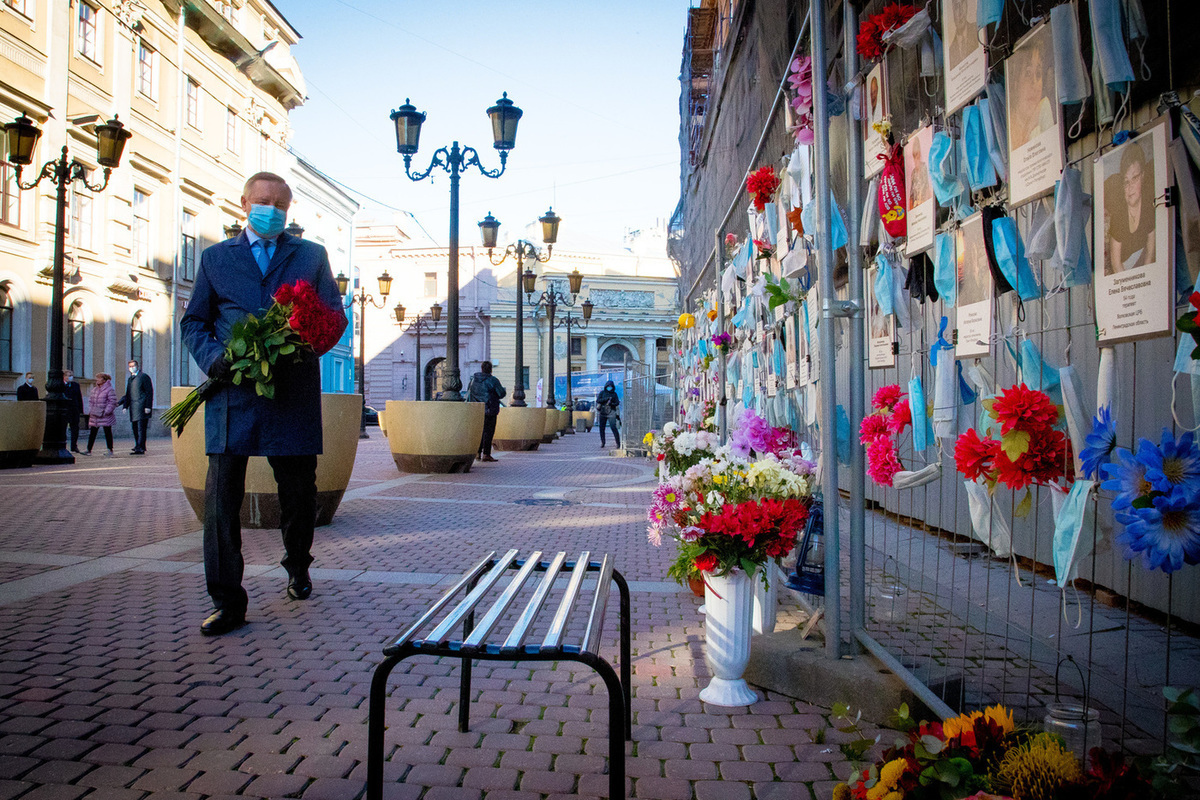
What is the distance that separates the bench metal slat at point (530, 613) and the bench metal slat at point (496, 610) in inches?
2.1

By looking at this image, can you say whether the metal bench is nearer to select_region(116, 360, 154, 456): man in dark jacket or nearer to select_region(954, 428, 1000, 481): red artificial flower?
select_region(954, 428, 1000, 481): red artificial flower

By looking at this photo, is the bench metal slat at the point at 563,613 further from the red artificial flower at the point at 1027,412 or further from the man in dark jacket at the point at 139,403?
the man in dark jacket at the point at 139,403

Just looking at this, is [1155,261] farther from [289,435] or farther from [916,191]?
[289,435]

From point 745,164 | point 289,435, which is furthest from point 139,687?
point 745,164

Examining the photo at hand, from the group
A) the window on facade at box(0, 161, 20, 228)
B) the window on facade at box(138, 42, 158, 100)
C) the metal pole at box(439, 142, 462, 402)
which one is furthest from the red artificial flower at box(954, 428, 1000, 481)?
the window on facade at box(138, 42, 158, 100)

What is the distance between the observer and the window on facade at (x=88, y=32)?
72.8 feet

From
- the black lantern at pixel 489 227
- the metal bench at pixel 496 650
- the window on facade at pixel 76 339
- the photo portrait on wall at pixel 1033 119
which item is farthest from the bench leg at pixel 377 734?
the window on facade at pixel 76 339

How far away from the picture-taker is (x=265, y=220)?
3.89 meters

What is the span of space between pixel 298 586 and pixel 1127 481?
3.85m

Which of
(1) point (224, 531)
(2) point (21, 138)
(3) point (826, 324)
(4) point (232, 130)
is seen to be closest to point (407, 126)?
(2) point (21, 138)

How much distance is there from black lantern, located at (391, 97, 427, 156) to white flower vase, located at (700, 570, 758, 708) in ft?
35.2

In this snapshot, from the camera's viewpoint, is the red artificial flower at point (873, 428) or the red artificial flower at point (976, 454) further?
the red artificial flower at point (873, 428)

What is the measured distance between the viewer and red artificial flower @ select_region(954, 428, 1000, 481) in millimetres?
1830

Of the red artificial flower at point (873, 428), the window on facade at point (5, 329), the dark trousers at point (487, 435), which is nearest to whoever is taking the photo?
the red artificial flower at point (873, 428)
